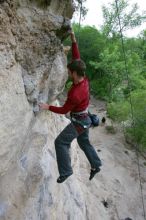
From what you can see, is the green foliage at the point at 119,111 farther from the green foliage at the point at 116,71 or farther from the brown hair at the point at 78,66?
the brown hair at the point at 78,66

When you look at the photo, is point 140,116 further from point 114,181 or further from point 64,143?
point 64,143

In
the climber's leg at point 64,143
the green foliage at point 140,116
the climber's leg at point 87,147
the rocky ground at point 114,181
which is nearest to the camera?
the climber's leg at point 64,143

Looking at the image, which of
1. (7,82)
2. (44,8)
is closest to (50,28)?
(44,8)

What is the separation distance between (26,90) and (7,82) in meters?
0.86

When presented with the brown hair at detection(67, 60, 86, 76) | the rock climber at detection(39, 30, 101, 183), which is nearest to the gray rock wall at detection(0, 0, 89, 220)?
the rock climber at detection(39, 30, 101, 183)

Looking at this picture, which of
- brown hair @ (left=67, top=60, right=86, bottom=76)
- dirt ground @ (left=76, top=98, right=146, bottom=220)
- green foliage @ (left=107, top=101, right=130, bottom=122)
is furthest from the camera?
green foliage @ (left=107, top=101, right=130, bottom=122)

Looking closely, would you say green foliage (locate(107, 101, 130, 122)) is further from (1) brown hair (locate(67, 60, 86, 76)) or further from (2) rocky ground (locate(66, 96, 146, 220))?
(1) brown hair (locate(67, 60, 86, 76))

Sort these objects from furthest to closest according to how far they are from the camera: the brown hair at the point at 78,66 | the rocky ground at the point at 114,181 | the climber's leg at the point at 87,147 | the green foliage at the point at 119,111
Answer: the green foliage at the point at 119,111 → the rocky ground at the point at 114,181 → the climber's leg at the point at 87,147 → the brown hair at the point at 78,66

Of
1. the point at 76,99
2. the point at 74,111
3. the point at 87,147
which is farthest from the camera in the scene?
the point at 87,147

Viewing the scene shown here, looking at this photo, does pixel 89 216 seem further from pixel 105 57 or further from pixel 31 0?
pixel 105 57

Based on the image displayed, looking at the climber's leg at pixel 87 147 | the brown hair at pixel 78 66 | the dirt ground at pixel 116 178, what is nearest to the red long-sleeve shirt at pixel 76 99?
the brown hair at pixel 78 66

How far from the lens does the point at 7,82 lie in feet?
19.9

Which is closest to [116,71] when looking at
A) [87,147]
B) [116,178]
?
[116,178]

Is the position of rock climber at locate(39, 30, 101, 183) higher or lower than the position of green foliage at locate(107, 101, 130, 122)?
higher
